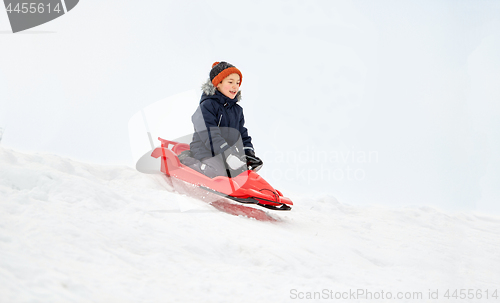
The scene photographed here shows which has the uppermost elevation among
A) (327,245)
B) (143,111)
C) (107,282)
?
(143,111)

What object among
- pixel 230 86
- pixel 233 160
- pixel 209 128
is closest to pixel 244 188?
pixel 233 160

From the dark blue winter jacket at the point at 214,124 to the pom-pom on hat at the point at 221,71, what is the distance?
7cm

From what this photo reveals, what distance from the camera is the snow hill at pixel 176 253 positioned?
979mm

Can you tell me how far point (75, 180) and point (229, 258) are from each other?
0.92 m

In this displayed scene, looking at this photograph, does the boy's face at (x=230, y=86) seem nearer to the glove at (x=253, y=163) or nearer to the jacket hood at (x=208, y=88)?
the jacket hood at (x=208, y=88)

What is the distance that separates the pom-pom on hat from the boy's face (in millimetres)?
28

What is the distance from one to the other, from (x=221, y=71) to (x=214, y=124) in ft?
1.56

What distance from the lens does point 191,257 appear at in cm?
132

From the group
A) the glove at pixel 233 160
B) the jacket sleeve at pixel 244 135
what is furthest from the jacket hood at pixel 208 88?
the glove at pixel 233 160

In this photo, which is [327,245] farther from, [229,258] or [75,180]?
[75,180]

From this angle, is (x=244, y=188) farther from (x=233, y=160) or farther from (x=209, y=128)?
(x=209, y=128)

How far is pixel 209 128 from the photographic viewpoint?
8.78 feet

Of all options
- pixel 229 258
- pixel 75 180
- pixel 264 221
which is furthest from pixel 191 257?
pixel 264 221
